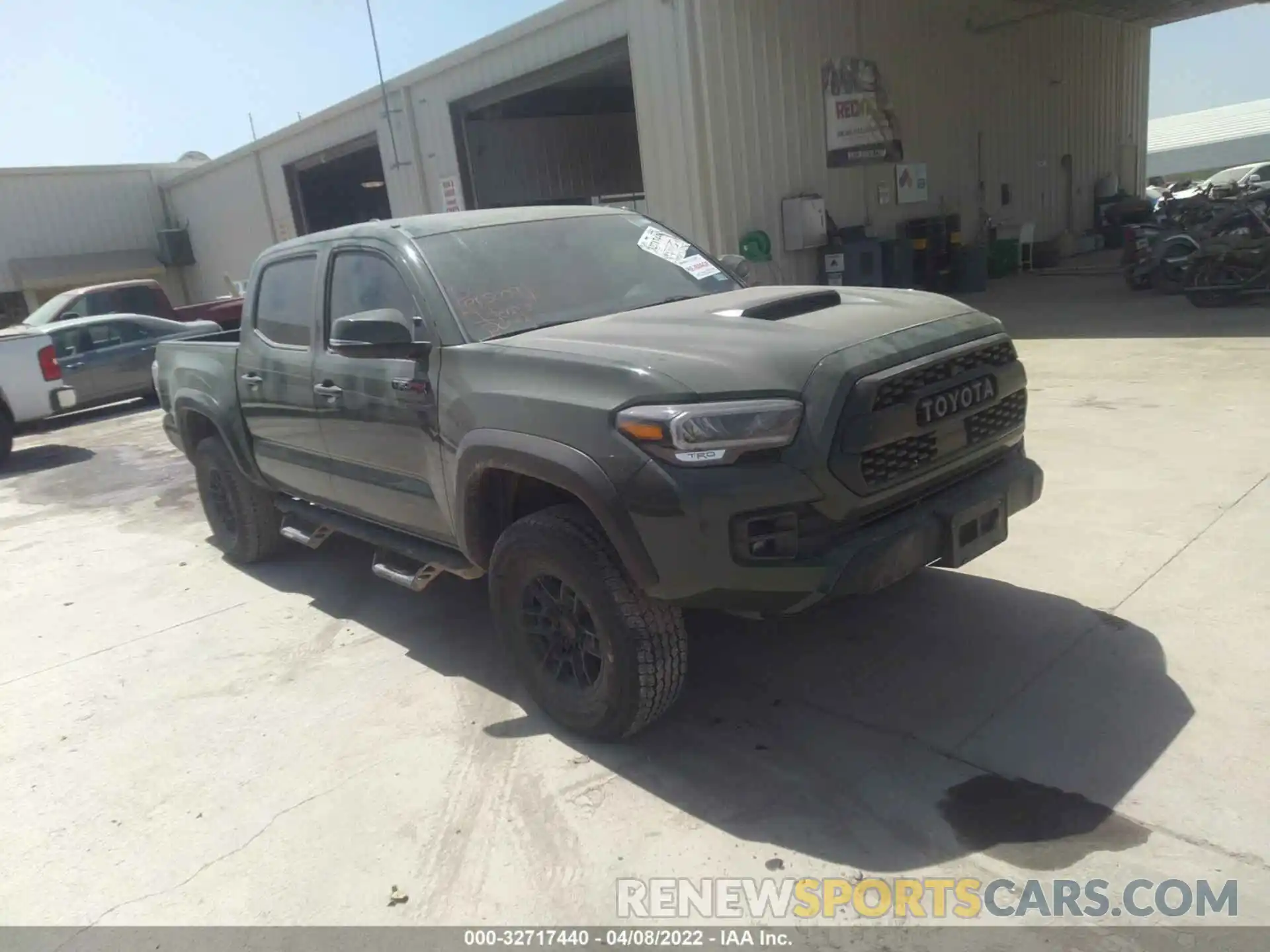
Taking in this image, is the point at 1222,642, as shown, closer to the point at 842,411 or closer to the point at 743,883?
the point at 842,411

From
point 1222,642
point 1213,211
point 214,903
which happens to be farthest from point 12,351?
point 1213,211

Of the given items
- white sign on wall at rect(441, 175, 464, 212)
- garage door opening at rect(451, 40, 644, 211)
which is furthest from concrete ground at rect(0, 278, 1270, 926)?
white sign on wall at rect(441, 175, 464, 212)

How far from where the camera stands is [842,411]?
9.38 feet

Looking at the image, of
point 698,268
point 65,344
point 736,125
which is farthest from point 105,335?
point 698,268

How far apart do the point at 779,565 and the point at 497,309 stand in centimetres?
167

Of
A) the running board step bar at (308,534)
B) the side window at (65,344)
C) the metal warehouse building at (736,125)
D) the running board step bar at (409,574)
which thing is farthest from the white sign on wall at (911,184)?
the running board step bar at (409,574)

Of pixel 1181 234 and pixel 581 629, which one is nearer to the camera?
pixel 581 629

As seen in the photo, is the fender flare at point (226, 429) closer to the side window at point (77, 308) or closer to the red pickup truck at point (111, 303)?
the red pickup truck at point (111, 303)

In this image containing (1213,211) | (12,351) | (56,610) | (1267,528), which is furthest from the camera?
(1213,211)

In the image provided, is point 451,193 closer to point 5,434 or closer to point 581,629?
point 5,434

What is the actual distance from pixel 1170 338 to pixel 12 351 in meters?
12.9

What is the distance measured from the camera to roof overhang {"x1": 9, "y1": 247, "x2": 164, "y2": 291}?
23391 millimetres

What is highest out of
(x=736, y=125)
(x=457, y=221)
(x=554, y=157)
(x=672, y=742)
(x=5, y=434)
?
(x=554, y=157)

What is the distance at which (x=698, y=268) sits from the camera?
443 centimetres
